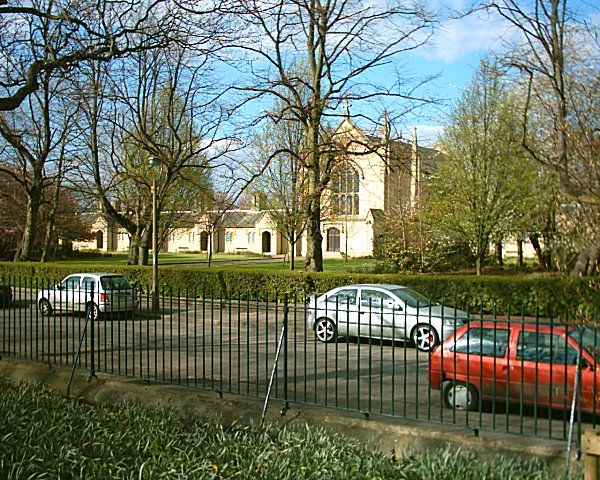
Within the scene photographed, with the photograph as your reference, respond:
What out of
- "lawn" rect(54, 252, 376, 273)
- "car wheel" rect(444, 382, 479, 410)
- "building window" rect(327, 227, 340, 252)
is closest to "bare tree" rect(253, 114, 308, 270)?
"lawn" rect(54, 252, 376, 273)

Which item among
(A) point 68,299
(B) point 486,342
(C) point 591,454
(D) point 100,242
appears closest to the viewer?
(C) point 591,454

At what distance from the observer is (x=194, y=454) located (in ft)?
19.9

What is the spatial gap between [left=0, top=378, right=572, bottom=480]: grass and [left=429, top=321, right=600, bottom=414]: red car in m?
1.21

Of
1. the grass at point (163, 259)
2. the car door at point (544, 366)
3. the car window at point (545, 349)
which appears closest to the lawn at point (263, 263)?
the grass at point (163, 259)

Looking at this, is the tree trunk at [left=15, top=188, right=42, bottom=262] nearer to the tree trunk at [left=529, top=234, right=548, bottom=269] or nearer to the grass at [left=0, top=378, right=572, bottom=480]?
the tree trunk at [left=529, top=234, right=548, bottom=269]

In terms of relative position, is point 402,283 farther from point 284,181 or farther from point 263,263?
point 263,263

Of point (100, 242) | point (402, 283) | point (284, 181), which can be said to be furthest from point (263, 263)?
point (100, 242)

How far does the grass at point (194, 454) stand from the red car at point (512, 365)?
1215 millimetres

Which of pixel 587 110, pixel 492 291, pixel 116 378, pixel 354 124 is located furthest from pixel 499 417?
pixel 354 124

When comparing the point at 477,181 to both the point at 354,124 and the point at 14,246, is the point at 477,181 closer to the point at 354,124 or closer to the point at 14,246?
the point at 354,124

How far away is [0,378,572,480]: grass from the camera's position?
5.51m

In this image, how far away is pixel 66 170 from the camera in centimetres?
3572

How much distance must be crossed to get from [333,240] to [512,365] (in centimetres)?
6093

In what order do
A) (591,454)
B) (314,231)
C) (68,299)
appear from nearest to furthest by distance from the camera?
(591,454) → (68,299) → (314,231)
